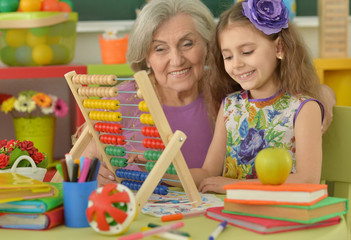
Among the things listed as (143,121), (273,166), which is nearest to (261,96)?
(143,121)

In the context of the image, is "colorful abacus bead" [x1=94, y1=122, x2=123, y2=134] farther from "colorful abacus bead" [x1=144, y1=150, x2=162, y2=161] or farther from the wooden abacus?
"colorful abacus bead" [x1=144, y1=150, x2=162, y2=161]

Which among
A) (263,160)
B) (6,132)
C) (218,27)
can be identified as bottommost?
(6,132)

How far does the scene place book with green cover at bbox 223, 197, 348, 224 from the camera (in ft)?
3.88

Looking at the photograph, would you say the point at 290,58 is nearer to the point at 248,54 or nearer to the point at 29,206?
the point at 248,54

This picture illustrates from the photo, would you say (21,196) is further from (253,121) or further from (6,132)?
(6,132)

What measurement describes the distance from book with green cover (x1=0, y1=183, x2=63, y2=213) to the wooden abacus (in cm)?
19

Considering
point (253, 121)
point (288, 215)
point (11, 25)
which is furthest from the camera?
point (11, 25)

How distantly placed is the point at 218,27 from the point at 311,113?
0.41 metres

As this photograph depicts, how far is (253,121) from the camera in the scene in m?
1.88

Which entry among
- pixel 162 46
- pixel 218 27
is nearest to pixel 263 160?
pixel 218 27

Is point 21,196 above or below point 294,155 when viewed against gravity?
above

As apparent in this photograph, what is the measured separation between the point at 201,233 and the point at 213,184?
0.45 meters

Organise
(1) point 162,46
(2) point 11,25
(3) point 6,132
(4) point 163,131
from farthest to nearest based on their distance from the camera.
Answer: (3) point 6,132 < (2) point 11,25 < (1) point 162,46 < (4) point 163,131

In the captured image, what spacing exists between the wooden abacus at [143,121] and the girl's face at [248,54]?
389mm
